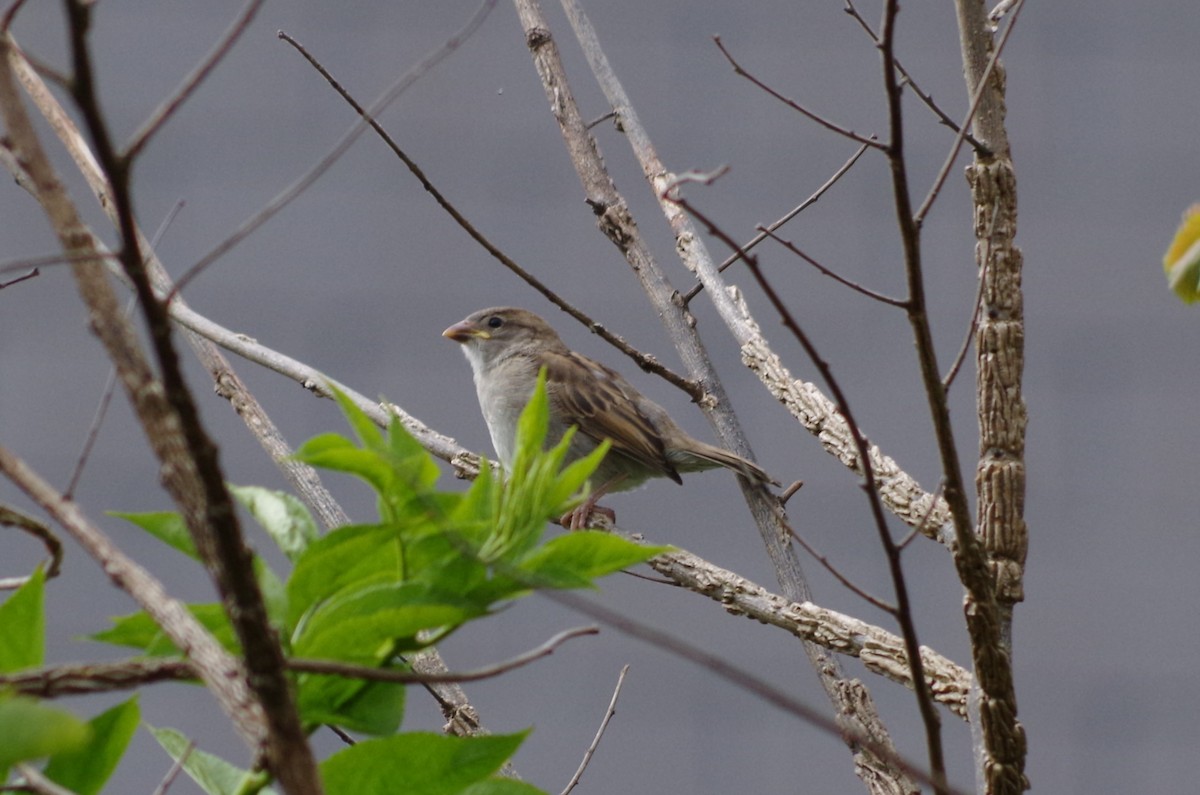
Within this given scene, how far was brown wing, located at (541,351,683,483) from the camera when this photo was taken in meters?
5.19

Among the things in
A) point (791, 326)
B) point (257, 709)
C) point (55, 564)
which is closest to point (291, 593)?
point (257, 709)

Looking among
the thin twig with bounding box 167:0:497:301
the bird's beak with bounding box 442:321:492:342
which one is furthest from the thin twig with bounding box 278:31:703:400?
Result: the bird's beak with bounding box 442:321:492:342

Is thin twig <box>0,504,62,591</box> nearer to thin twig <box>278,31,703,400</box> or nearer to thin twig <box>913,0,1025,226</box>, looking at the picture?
thin twig <box>913,0,1025,226</box>

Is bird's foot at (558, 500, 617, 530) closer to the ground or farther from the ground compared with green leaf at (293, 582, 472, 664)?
farther from the ground

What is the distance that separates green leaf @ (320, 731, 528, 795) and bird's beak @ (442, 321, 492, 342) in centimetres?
493

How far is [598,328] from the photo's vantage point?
289 centimetres

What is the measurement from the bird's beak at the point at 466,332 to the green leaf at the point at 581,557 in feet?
16.1

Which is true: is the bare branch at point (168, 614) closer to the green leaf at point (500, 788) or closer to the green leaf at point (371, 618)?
the green leaf at point (371, 618)

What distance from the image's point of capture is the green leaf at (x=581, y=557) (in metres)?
0.99

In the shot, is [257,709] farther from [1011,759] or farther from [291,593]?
[1011,759]

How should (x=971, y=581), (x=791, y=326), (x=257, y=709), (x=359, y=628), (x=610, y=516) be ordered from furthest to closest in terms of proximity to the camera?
(x=610, y=516) → (x=971, y=581) → (x=791, y=326) → (x=359, y=628) → (x=257, y=709)

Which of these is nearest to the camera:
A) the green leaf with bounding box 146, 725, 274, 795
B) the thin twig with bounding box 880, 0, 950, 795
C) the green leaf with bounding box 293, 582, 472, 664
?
the green leaf with bounding box 293, 582, 472, 664

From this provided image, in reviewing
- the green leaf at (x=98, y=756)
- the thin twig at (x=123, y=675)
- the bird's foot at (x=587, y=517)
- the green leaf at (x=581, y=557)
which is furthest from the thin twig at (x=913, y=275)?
the bird's foot at (x=587, y=517)

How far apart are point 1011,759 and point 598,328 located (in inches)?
61.2
